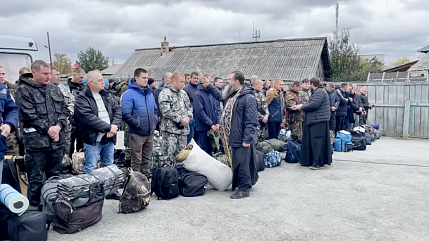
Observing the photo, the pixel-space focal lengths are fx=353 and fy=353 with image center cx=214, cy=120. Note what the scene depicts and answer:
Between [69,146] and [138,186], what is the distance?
2.22 meters

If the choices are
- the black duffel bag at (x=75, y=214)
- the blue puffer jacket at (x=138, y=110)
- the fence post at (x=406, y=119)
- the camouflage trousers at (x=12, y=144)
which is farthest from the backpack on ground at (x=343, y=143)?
the camouflage trousers at (x=12, y=144)

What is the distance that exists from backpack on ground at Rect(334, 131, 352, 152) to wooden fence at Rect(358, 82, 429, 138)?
4618 millimetres

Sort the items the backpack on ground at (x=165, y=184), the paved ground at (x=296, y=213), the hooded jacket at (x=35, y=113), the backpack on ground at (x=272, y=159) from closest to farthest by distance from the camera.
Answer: the paved ground at (x=296, y=213) → the hooded jacket at (x=35, y=113) → the backpack on ground at (x=165, y=184) → the backpack on ground at (x=272, y=159)

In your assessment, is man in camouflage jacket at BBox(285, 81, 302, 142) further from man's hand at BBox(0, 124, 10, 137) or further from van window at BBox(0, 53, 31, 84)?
man's hand at BBox(0, 124, 10, 137)

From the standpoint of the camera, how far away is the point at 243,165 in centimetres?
560

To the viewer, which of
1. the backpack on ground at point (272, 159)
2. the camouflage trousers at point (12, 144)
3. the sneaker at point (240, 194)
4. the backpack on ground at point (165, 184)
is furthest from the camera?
the backpack on ground at point (272, 159)

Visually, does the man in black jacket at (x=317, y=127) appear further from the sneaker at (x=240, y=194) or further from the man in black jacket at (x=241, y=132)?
the sneaker at (x=240, y=194)

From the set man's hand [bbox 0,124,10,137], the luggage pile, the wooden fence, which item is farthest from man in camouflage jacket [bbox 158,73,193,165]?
the wooden fence

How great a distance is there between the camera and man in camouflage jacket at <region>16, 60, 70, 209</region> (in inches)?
178

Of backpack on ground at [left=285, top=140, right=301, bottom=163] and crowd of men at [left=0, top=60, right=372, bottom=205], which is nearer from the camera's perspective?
crowd of men at [left=0, top=60, right=372, bottom=205]

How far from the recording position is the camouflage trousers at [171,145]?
6461 mm

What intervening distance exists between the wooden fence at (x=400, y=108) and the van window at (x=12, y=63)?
39.2 ft

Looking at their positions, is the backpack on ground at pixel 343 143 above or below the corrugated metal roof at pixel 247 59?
below

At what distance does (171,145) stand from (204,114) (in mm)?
999
